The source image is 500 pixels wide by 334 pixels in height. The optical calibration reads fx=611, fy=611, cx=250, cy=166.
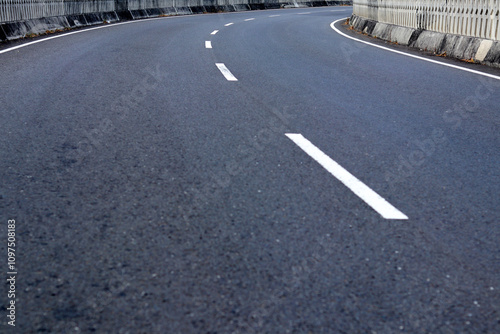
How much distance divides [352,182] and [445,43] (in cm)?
910

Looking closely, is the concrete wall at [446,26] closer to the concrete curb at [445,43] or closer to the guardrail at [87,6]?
the concrete curb at [445,43]

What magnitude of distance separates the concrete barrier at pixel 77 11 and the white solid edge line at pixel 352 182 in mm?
11217

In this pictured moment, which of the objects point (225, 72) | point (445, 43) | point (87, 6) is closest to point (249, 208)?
point (225, 72)

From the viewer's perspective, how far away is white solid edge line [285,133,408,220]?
382 centimetres

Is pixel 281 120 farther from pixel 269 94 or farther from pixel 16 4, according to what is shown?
pixel 16 4

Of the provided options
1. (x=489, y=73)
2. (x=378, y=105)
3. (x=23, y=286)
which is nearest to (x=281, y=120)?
(x=378, y=105)

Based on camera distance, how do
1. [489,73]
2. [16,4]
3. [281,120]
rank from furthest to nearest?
[16,4], [489,73], [281,120]

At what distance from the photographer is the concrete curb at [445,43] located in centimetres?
1065

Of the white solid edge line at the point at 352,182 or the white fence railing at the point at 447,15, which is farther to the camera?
the white fence railing at the point at 447,15

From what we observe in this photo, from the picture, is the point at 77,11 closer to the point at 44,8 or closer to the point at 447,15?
the point at 44,8

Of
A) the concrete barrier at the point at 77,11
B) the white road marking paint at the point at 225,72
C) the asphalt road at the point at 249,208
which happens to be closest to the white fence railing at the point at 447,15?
the asphalt road at the point at 249,208

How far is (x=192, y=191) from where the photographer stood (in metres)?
4.17

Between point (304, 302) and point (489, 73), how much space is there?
7.98m

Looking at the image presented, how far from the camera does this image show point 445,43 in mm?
12445
